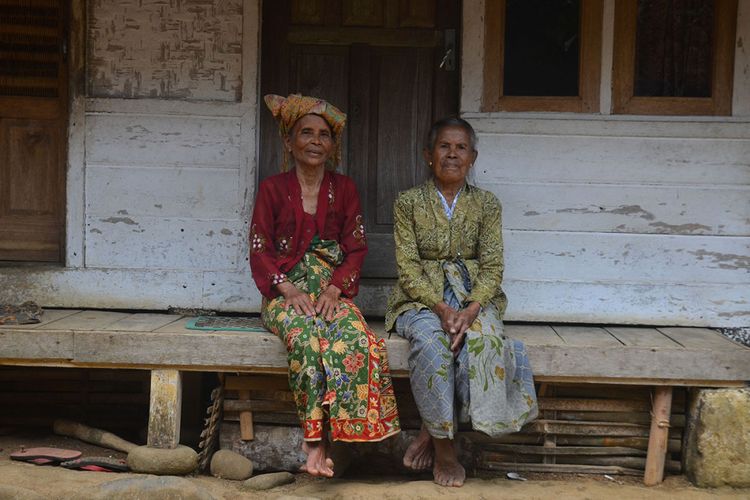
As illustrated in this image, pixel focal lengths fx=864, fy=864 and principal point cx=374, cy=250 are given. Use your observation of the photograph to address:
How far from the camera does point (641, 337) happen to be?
178 inches

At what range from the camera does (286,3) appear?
5.08 metres

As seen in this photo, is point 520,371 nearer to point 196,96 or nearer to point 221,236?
point 221,236

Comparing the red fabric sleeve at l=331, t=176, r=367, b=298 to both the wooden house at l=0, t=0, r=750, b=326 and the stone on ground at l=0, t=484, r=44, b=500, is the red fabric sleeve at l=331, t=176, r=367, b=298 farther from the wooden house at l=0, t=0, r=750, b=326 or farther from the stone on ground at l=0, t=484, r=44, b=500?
the stone on ground at l=0, t=484, r=44, b=500

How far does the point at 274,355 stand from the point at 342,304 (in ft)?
1.38

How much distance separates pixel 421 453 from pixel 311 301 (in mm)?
917

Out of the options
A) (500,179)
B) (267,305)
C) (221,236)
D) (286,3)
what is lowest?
(267,305)

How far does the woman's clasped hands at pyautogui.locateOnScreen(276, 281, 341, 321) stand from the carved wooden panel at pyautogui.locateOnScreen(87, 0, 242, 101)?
1262mm

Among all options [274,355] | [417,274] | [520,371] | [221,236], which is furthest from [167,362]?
[520,371]

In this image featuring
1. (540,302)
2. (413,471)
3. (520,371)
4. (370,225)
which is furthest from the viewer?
(370,225)

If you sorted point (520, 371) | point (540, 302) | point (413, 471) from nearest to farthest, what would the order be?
point (520, 371), point (413, 471), point (540, 302)

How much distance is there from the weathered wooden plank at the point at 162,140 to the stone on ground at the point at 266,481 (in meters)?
1.74

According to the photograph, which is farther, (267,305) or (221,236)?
(221,236)

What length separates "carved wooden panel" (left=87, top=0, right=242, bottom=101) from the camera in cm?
487

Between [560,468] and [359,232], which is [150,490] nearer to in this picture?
[359,232]
